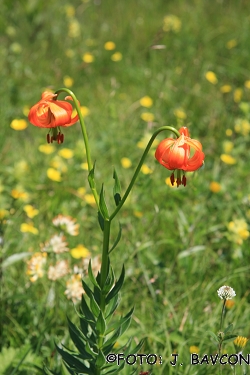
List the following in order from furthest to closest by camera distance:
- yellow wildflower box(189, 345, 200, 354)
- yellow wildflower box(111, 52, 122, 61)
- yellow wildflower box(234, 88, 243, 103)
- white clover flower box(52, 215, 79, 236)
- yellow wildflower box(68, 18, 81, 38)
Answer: yellow wildflower box(68, 18, 81, 38), yellow wildflower box(111, 52, 122, 61), yellow wildflower box(234, 88, 243, 103), white clover flower box(52, 215, 79, 236), yellow wildflower box(189, 345, 200, 354)

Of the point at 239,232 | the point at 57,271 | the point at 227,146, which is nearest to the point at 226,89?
the point at 227,146

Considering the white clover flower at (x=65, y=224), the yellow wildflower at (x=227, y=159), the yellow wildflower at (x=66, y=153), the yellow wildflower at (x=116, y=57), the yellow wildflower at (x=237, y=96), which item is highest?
the yellow wildflower at (x=116, y=57)

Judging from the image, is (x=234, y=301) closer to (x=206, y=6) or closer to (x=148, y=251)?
(x=148, y=251)

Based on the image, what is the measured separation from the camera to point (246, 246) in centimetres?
229

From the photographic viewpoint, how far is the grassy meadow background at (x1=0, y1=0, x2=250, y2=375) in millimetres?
1938

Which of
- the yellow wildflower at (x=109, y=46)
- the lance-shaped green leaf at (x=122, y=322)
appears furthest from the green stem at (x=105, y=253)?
the yellow wildflower at (x=109, y=46)

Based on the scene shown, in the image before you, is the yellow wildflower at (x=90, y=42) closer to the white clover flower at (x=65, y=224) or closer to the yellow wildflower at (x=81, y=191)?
the yellow wildflower at (x=81, y=191)

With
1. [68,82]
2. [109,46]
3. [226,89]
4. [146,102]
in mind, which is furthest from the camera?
[109,46]

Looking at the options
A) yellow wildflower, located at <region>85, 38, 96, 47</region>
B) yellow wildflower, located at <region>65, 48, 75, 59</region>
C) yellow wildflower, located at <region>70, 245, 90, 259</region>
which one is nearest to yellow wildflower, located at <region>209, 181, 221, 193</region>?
yellow wildflower, located at <region>70, 245, 90, 259</region>

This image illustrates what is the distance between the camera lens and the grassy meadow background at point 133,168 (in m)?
1.94

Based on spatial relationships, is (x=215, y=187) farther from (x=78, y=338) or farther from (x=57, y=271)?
(x=78, y=338)

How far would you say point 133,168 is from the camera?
3.02 metres

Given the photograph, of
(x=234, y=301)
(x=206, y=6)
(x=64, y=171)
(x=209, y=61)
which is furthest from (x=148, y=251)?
(x=206, y=6)

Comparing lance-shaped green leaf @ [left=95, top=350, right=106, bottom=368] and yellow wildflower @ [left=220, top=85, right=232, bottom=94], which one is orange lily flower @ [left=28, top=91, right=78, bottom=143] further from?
yellow wildflower @ [left=220, top=85, right=232, bottom=94]
